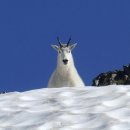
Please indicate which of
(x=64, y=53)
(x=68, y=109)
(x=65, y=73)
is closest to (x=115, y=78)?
(x=64, y=53)

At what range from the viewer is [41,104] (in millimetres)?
14242

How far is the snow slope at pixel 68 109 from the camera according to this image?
490 inches

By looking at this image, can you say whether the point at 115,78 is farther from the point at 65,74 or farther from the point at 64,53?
the point at 65,74

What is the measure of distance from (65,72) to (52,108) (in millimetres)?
9383

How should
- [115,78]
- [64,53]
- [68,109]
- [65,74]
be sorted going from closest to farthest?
[68,109] < [65,74] < [64,53] < [115,78]

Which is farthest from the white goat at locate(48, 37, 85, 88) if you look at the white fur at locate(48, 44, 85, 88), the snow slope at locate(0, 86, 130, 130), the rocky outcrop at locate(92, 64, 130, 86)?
the rocky outcrop at locate(92, 64, 130, 86)

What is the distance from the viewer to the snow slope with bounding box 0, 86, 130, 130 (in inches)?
490

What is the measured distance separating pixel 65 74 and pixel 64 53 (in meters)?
0.97

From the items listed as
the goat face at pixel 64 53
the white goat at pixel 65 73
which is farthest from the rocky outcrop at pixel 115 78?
the white goat at pixel 65 73

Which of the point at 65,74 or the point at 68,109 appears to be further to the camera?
the point at 65,74

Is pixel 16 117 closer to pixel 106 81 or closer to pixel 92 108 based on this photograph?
pixel 92 108

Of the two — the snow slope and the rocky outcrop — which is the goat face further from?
the rocky outcrop

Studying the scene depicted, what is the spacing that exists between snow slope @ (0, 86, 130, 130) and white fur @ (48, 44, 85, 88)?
7.09 meters

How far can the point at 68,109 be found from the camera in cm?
1357
